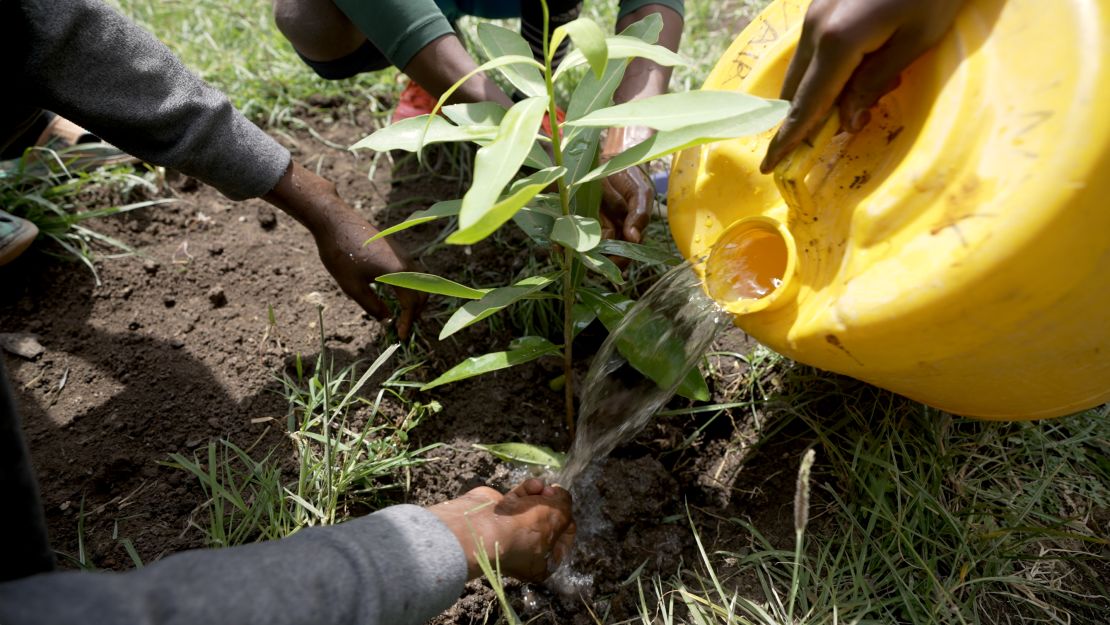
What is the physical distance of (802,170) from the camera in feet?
3.52

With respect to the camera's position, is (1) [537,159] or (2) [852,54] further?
(1) [537,159]

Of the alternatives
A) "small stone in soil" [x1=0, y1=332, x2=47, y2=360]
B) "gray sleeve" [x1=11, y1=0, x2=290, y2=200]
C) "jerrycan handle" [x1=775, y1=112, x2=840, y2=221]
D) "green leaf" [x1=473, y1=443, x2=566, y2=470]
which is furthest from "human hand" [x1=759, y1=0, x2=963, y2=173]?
"small stone in soil" [x1=0, y1=332, x2=47, y2=360]

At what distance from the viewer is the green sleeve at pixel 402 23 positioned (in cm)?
148

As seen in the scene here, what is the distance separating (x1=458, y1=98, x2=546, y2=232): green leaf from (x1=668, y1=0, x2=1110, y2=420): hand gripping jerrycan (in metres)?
0.40

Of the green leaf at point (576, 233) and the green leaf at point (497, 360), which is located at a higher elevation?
the green leaf at point (576, 233)

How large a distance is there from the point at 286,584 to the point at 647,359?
680mm

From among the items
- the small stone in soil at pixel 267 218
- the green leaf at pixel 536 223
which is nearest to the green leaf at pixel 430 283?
the green leaf at pixel 536 223

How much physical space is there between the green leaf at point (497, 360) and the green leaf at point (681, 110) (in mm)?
444

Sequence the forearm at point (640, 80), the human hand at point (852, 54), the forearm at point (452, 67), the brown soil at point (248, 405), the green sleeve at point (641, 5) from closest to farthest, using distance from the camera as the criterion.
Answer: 1. the human hand at point (852, 54)
2. the brown soil at point (248, 405)
3. the forearm at point (452, 67)
4. the forearm at point (640, 80)
5. the green sleeve at point (641, 5)

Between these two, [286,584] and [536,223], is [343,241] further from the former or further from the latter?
[286,584]

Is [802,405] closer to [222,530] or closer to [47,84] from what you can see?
[222,530]

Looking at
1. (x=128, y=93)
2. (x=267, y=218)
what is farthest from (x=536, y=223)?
(x=267, y=218)

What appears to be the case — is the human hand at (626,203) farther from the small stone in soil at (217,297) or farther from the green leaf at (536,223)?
the small stone in soil at (217,297)

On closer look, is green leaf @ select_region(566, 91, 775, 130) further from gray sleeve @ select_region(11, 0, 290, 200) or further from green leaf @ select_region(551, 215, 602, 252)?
gray sleeve @ select_region(11, 0, 290, 200)
